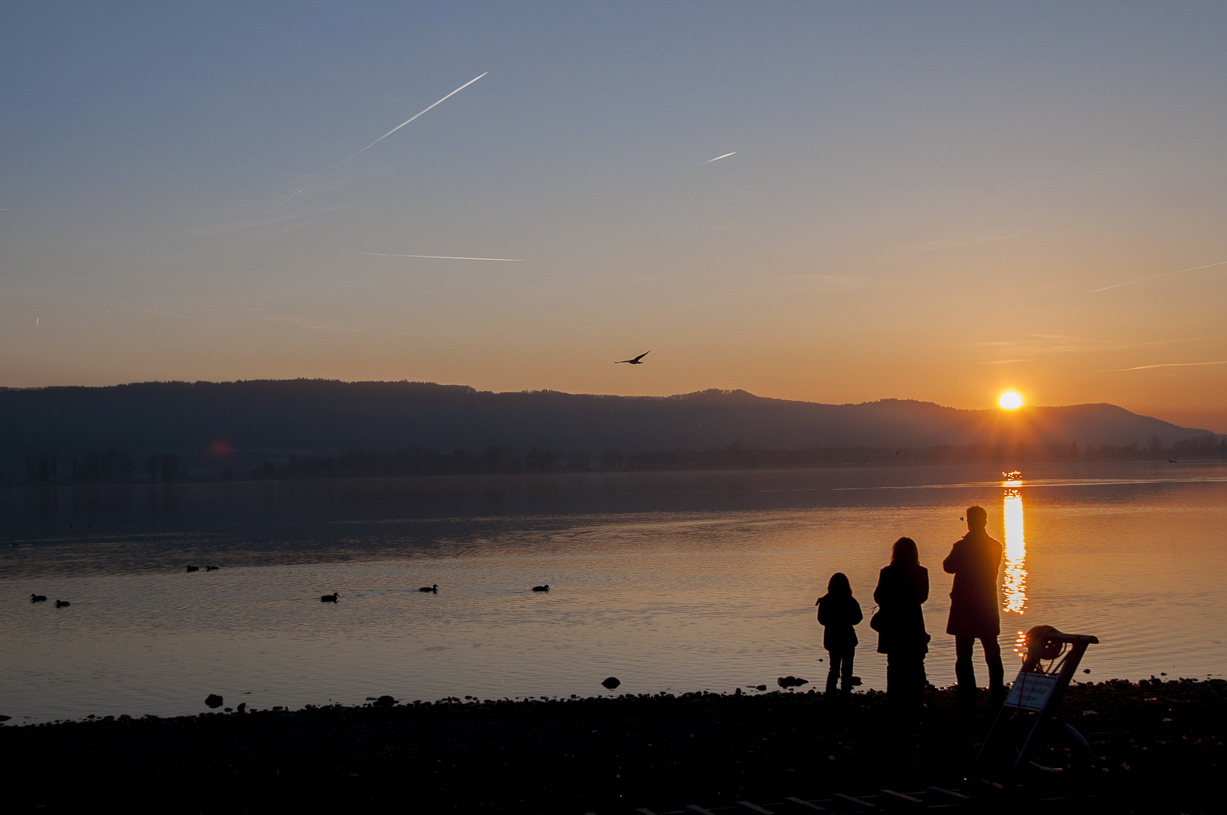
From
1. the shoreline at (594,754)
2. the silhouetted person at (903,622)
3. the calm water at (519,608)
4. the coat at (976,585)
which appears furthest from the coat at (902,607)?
the calm water at (519,608)

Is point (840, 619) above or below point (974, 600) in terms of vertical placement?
below

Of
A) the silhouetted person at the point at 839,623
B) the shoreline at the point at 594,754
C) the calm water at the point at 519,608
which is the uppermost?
the silhouetted person at the point at 839,623

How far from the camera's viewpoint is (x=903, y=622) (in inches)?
477

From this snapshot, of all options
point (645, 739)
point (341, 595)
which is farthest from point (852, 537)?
point (645, 739)

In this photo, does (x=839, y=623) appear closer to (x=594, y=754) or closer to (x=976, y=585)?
(x=976, y=585)

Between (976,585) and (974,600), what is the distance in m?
0.18

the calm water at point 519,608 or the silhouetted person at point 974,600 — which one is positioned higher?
the silhouetted person at point 974,600

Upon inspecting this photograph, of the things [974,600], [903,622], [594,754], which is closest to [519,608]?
[594,754]

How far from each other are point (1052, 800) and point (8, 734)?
1489 centimetres

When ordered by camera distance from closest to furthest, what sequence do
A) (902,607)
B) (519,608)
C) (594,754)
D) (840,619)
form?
(594,754) < (902,607) < (840,619) < (519,608)

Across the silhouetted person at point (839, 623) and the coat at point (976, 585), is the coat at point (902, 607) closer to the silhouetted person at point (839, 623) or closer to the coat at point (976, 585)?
the coat at point (976, 585)

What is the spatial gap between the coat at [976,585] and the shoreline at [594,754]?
1.09 meters

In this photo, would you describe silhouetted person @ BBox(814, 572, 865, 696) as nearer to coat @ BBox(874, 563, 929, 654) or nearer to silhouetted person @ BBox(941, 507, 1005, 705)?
coat @ BBox(874, 563, 929, 654)

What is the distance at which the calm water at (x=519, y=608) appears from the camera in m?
20.9
